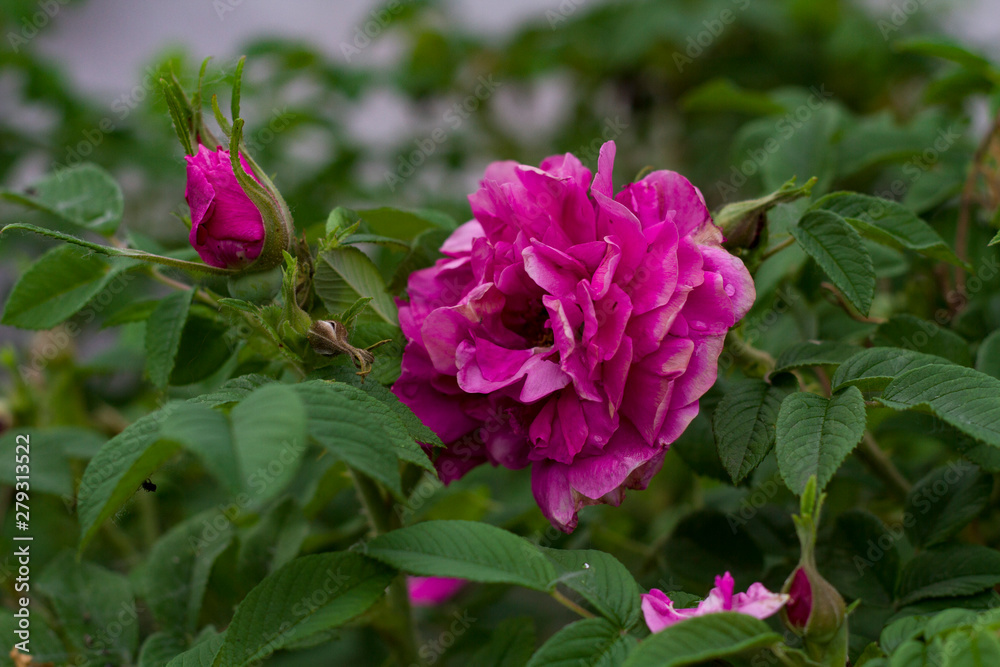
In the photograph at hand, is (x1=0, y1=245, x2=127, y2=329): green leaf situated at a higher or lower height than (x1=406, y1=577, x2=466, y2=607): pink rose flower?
higher

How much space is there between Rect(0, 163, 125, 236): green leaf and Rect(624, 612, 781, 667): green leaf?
1.84 ft

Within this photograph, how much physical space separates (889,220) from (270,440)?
46 cm

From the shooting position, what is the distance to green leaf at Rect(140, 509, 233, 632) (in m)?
0.65

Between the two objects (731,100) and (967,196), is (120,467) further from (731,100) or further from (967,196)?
(731,100)

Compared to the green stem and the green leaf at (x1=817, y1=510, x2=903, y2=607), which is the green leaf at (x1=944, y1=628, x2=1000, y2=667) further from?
the green stem

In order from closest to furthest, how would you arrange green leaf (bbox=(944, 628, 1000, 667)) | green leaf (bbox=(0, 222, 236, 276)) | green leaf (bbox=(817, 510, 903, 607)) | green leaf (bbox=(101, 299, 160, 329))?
1. green leaf (bbox=(944, 628, 1000, 667))
2. green leaf (bbox=(0, 222, 236, 276))
3. green leaf (bbox=(817, 510, 903, 607))
4. green leaf (bbox=(101, 299, 160, 329))

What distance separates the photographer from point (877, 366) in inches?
19.6

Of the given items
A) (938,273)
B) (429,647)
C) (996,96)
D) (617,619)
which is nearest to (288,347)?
(617,619)

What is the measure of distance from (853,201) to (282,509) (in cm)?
51

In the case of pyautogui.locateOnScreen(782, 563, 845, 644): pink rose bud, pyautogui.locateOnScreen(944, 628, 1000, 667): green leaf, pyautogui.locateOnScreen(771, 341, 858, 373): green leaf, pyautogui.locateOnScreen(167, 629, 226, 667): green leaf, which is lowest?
pyautogui.locateOnScreen(167, 629, 226, 667): green leaf

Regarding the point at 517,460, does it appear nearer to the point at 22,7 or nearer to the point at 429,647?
the point at 429,647

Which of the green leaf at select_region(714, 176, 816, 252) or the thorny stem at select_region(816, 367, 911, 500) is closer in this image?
the green leaf at select_region(714, 176, 816, 252)

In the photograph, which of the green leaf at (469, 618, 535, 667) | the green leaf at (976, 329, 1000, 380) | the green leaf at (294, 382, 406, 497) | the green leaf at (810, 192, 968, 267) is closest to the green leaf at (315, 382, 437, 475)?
the green leaf at (294, 382, 406, 497)

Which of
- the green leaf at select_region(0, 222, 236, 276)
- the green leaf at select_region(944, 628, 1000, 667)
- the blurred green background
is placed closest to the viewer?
the green leaf at select_region(944, 628, 1000, 667)
